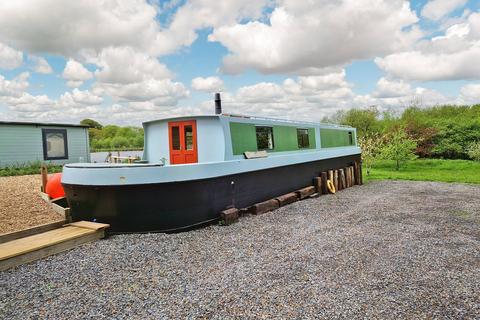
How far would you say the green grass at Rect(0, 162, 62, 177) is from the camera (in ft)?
42.4

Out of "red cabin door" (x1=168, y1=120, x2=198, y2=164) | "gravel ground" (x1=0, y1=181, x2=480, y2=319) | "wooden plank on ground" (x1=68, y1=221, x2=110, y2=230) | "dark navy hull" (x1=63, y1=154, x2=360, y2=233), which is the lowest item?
"gravel ground" (x1=0, y1=181, x2=480, y2=319)

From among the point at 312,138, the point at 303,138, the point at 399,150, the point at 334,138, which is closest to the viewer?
the point at 303,138

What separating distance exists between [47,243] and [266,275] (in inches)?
133

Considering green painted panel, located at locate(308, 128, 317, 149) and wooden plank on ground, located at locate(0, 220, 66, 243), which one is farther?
green painted panel, located at locate(308, 128, 317, 149)

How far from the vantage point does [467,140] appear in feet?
64.8

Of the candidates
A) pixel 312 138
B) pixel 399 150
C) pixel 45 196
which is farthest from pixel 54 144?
pixel 399 150

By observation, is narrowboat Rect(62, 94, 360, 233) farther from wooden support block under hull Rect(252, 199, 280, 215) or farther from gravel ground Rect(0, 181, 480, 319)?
gravel ground Rect(0, 181, 480, 319)

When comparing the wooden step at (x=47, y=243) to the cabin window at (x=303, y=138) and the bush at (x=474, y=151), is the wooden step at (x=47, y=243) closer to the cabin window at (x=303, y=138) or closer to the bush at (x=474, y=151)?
the cabin window at (x=303, y=138)

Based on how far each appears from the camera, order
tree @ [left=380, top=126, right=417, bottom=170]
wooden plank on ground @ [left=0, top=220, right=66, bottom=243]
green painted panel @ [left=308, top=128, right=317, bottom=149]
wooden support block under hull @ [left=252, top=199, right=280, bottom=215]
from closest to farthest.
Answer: wooden plank on ground @ [left=0, top=220, right=66, bottom=243] → wooden support block under hull @ [left=252, top=199, right=280, bottom=215] → green painted panel @ [left=308, top=128, right=317, bottom=149] → tree @ [left=380, top=126, right=417, bottom=170]

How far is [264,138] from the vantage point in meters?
7.99

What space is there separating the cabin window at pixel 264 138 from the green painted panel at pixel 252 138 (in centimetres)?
16

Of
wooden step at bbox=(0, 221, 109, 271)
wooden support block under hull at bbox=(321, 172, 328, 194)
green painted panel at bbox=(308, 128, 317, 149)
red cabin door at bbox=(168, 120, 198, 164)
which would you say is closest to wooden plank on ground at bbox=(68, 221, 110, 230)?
wooden step at bbox=(0, 221, 109, 271)

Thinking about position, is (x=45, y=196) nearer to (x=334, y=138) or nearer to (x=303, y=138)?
(x=303, y=138)

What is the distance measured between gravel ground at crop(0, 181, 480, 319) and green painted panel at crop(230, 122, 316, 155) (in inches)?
70.0
